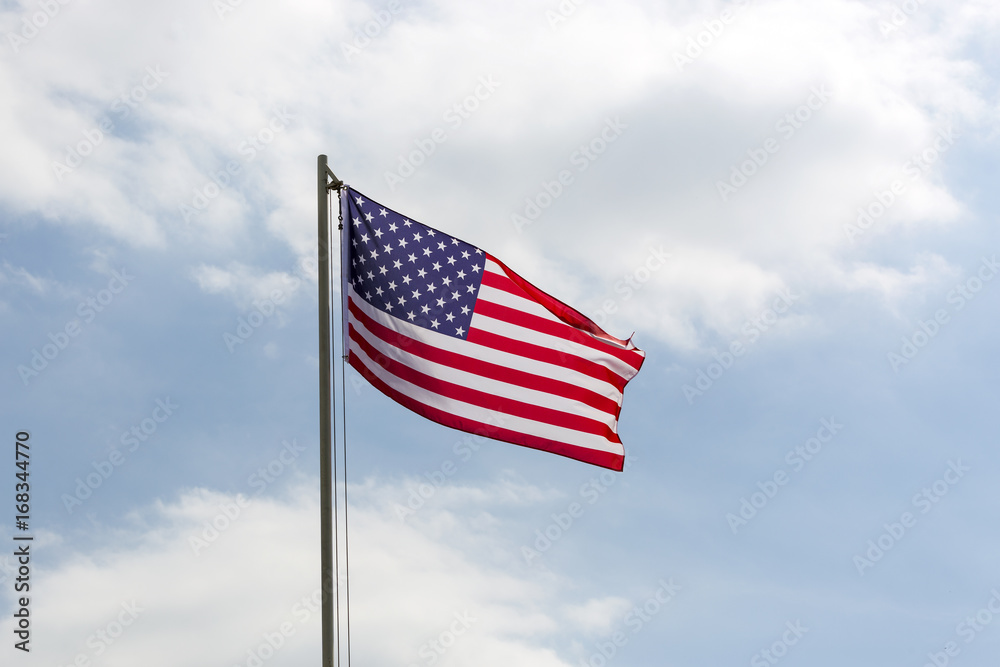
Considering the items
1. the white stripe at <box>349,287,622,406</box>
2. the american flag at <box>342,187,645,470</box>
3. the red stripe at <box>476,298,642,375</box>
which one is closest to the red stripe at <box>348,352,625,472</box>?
the american flag at <box>342,187,645,470</box>

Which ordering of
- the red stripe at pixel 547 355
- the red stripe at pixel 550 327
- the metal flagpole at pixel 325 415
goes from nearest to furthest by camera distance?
the metal flagpole at pixel 325 415 → the red stripe at pixel 547 355 → the red stripe at pixel 550 327

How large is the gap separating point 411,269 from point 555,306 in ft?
8.05

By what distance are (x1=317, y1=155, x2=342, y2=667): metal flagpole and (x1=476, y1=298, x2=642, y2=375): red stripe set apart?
2807 millimetres

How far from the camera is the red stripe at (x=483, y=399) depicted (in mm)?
13508

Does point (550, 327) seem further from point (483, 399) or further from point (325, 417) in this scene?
point (325, 417)

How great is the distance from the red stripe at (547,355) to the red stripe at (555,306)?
51 cm

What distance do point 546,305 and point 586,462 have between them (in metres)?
2.49

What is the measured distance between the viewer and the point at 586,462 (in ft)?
47.5

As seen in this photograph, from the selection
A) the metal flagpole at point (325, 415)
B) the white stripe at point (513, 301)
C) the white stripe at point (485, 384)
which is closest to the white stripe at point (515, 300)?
the white stripe at point (513, 301)

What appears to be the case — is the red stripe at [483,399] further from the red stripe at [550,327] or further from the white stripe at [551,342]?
the red stripe at [550,327]

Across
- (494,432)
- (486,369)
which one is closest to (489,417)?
(494,432)

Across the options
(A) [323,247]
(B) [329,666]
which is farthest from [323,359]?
(B) [329,666]

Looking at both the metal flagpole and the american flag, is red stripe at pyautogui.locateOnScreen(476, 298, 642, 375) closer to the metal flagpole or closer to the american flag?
the american flag

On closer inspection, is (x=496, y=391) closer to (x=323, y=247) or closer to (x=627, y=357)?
(x=627, y=357)
